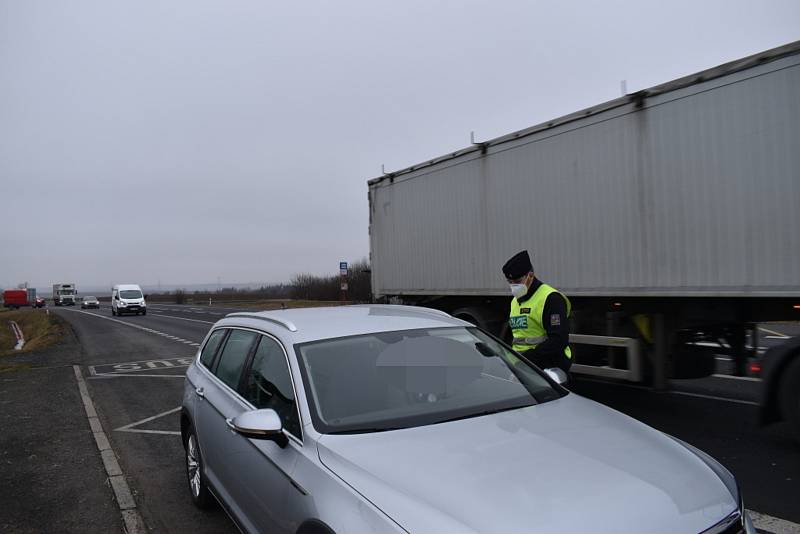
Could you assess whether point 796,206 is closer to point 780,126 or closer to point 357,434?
point 780,126

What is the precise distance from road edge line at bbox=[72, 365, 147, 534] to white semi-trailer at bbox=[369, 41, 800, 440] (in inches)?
202

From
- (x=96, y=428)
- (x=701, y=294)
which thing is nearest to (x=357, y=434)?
(x=701, y=294)

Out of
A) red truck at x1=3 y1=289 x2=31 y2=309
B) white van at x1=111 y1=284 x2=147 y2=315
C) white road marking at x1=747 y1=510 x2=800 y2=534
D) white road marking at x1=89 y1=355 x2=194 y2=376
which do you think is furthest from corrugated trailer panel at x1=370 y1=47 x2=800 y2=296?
red truck at x1=3 y1=289 x2=31 y2=309

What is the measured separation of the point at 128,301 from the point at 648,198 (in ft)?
134

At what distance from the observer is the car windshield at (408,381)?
2.76m

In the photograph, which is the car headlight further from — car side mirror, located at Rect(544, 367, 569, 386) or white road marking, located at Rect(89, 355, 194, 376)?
white road marking, located at Rect(89, 355, 194, 376)

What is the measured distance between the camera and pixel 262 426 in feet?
8.57

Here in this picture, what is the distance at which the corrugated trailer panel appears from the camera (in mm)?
5098

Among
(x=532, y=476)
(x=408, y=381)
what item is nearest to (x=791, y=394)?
(x=408, y=381)

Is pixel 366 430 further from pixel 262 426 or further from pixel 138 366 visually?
pixel 138 366

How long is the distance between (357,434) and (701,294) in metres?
4.48

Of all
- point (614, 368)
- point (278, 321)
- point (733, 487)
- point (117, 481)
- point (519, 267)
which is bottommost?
point (117, 481)

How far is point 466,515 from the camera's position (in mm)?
1924

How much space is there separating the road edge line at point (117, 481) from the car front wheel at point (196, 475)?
401mm
